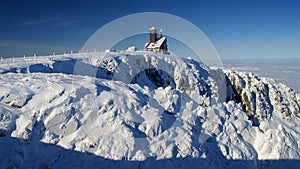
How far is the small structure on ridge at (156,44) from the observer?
57219 mm

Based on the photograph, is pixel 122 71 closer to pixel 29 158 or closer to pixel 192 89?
pixel 192 89

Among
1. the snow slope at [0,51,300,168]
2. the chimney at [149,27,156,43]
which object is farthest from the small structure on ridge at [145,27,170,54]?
the snow slope at [0,51,300,168]

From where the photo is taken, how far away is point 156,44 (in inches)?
2298

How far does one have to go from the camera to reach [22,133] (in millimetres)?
15391

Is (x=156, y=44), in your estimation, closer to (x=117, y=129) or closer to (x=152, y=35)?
(x=152, y=35)

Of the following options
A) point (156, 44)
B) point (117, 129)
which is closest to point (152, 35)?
point (156, 44)

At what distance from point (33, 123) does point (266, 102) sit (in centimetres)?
4734

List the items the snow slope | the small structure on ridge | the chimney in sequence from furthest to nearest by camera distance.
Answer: the chimney, the small structure on ridge, the snow slope

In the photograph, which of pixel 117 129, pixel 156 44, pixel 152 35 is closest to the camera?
pixel 117 129

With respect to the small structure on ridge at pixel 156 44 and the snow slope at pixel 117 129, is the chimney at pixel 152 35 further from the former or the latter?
the snow slope at pixel 117 129

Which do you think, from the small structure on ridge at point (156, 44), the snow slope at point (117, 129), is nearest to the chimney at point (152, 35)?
the small structure on ridge at point (156, 44)

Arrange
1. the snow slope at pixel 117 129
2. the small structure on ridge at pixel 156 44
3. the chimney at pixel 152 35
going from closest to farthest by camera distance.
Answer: the snow slope at pixel 117 129
the small structure on ridge at pixel 156 44
the chimney at pixel 152 35

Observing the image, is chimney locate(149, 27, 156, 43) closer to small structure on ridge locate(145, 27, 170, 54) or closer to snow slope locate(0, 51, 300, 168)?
small structure on ridge locate(145, 27, 170, 54)

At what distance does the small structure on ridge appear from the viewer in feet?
188
